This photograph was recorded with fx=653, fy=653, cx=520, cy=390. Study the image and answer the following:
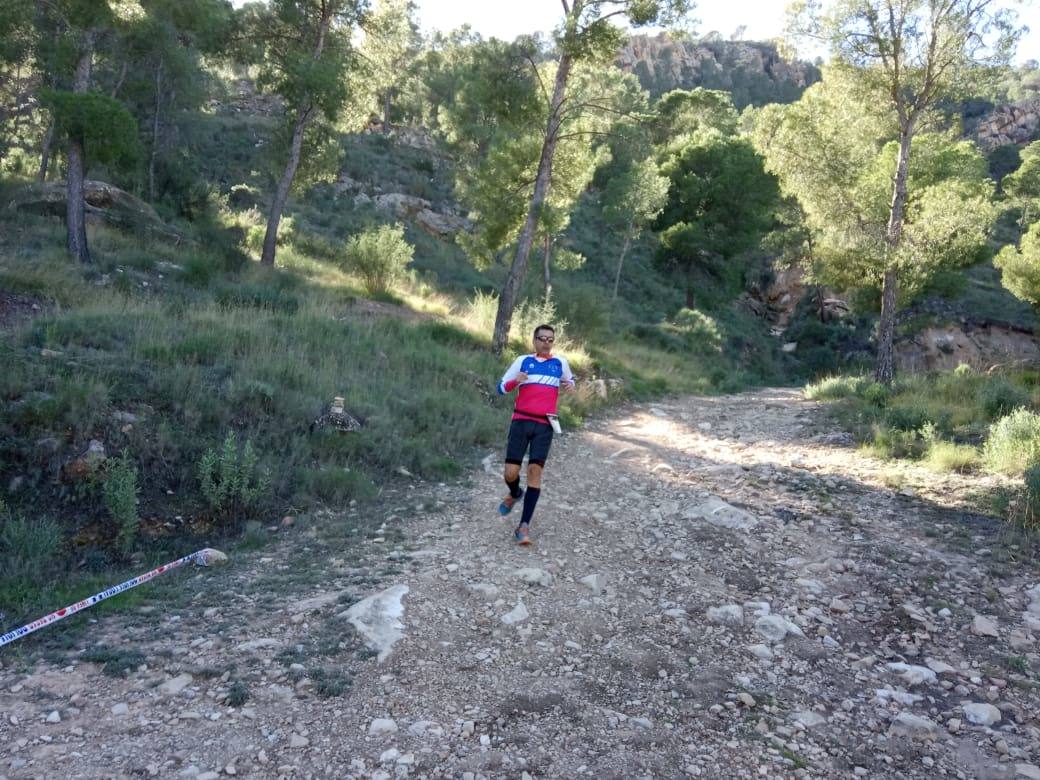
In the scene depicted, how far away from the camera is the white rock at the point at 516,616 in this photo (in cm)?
405

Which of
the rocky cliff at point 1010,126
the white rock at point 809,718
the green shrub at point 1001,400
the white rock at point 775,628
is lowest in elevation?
the white rock at point 809,718

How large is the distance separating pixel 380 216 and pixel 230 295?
1625 cm

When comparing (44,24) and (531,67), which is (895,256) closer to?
(531,67)

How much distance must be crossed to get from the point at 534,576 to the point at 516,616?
57 centimetres

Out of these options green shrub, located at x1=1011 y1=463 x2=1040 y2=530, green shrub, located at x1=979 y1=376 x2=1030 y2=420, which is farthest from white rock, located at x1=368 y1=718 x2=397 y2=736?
green shrub, located at x1=979 y1=376 x2=1030 y2=420

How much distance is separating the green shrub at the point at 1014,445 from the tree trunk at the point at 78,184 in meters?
15.0

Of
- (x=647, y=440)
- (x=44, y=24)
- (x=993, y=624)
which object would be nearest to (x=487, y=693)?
(x=993, y=624)

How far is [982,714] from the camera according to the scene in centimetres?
332

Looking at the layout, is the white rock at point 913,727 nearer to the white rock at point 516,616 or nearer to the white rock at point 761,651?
the white rock at point 761,651

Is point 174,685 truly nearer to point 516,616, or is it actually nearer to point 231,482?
point 516,616

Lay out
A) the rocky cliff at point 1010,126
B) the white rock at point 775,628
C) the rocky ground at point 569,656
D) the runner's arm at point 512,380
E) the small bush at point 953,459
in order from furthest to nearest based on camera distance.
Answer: the rocky cliff at point 1010,126, the small bush at point 953,459, the runner's arm at point 512,380, the white rock at point 775,628, the rocky ground at point 569,656

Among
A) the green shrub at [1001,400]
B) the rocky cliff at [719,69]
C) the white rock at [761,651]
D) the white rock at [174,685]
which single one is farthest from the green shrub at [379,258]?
the rocky cliff at [719,69]

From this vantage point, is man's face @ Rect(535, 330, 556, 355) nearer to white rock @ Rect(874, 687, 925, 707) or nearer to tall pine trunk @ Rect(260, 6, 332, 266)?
white rock @ Rect(874, 687, 925, 707)

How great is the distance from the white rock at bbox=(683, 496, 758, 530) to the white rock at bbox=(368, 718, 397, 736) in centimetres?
367
